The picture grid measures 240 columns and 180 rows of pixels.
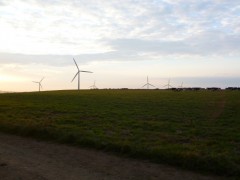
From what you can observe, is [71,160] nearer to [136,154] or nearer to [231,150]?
[136,154]

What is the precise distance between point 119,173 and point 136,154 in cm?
277

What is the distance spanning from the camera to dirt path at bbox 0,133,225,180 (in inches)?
471

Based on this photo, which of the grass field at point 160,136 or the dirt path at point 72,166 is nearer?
the dirt path at point 72,166

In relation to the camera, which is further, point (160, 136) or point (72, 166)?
point (160, 136)

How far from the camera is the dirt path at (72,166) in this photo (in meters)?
12.0

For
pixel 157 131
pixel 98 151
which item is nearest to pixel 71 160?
pixel 98 151

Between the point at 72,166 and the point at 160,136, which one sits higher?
the point at 160,136

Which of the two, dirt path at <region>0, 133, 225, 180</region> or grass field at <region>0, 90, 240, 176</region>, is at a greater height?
grass field at <region>0, 90, 240, 176</region>

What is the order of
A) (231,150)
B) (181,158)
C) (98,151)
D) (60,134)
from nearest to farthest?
(181,158) → (231,150) → (98,151) → (60,134)

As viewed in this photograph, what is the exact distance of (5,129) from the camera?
22297 mm

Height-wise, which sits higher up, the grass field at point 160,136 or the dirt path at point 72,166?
the grass field at point 160,136

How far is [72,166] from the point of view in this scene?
13.1 metres

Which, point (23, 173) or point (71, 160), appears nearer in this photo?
point (23, 173)

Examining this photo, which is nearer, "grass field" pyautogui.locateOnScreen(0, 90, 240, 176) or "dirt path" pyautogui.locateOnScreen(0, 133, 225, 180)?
"dirt path" pyautogui.locateOnScreen(0, 133, 225, 180)
